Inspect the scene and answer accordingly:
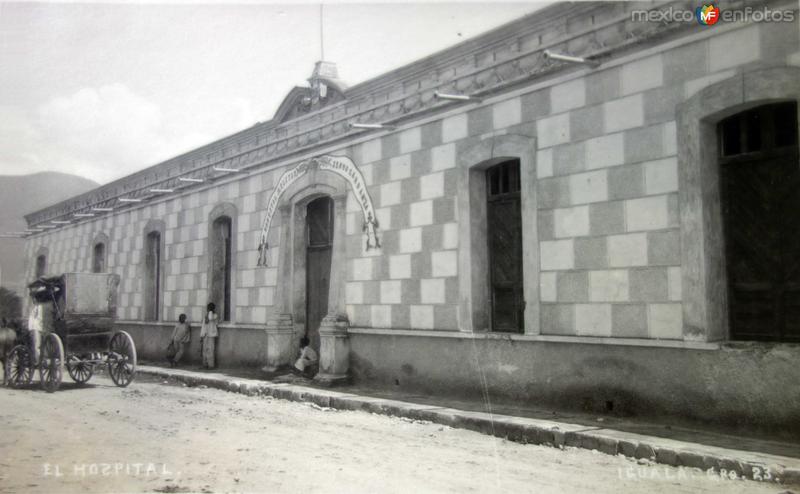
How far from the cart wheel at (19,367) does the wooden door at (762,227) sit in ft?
37.6

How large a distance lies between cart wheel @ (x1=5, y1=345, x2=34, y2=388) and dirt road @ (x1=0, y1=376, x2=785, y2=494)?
296 centimetres

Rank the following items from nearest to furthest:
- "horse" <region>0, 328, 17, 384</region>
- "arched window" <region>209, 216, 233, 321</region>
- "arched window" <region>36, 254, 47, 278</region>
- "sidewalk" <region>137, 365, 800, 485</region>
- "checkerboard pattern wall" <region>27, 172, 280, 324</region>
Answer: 1. "sidewalk" <region>137, 365, 800, 485</region>
2. "horse" <region>0, 328, 17, 384</region>
3. "checkerboard pattern wall" <region>27, 172, 280, 324</region>
4. "arched window" <region>209, 216, 233, 321</region>
5. "arched window" <region>36, 254, 47, 278</region>

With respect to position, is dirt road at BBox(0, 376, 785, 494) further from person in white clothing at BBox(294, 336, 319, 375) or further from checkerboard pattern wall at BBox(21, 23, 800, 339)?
person in white clothing at BBox(294, 336, 319, 375)

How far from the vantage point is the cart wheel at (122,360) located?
1278cm

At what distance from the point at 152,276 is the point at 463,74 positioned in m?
12.6

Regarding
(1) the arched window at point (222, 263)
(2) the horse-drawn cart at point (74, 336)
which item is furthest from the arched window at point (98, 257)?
(2) the horse-drawn cart at point (74, 336)

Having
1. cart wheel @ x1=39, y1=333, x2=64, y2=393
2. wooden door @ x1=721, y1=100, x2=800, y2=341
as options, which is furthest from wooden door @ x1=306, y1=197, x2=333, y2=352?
wooden door @ x1=721, y1=100, x2=800, y2=341

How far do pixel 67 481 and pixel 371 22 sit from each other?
17.4ft

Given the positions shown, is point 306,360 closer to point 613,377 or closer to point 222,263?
point 222,263

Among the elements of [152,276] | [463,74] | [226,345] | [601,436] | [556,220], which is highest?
[463,74]

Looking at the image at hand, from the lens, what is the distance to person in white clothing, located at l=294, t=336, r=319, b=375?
13.0m

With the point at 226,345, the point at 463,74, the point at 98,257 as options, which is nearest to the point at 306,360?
the point at 226,345

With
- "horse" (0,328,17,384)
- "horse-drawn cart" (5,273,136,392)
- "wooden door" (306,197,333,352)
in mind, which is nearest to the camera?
"horse-drawn cart" (5,273,136,392)

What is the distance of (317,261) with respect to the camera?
14.0 m
